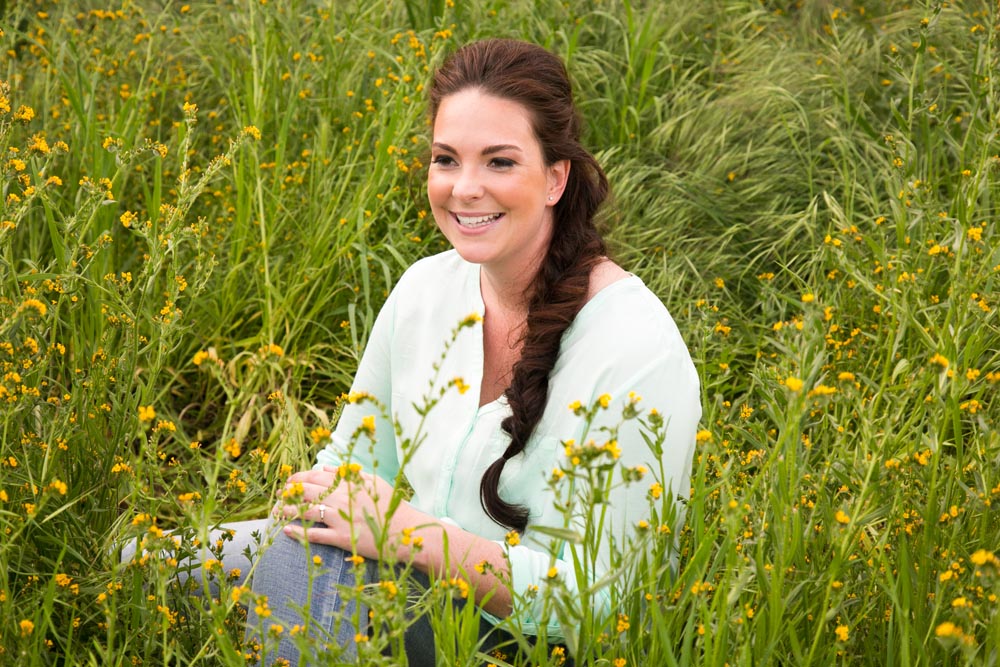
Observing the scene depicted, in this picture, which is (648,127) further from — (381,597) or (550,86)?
(381,597)

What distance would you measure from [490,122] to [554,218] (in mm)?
295

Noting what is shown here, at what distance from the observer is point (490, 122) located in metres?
2.41

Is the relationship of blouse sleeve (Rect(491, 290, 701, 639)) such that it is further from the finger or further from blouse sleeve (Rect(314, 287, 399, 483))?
blouse sleeve (Rect(314, 287, 399, 483))

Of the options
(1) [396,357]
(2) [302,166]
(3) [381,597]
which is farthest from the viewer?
(2) [302,166]

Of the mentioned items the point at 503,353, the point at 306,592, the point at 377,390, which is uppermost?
the point at 503,353

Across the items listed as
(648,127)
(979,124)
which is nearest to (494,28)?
→ (648,127)

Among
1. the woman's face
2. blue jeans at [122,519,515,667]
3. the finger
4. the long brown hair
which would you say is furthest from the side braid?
the finger

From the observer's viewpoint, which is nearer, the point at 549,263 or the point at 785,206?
the point at 549,263

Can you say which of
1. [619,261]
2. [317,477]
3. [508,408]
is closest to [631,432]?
[508,408]

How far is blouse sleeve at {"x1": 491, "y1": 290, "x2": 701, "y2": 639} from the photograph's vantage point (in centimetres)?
212

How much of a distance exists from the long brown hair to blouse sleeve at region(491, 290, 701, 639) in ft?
0.31

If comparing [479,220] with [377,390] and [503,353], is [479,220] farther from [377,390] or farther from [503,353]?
[377,390]

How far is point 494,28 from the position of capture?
4.11 m

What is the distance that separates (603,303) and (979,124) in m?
1.73
